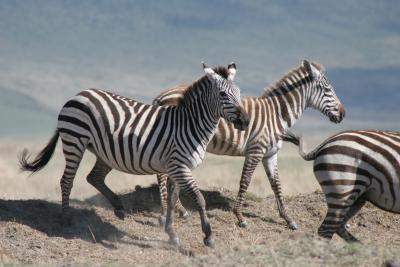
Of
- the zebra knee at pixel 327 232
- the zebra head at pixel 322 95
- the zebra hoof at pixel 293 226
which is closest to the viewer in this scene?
the zebra knee at pixel 327 232

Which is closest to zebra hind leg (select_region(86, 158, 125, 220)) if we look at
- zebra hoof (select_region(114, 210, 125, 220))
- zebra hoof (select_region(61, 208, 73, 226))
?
zebra hoof (select_region(114, 210, 125, 220))

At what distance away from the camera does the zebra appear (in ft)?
47.8

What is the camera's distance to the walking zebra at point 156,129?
12.4m

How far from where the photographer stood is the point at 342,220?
37.6ft

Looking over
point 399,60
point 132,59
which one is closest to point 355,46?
point 399,60

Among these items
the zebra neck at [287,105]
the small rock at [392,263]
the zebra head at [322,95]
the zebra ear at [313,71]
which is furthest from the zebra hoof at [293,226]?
the small rock at [392,263]

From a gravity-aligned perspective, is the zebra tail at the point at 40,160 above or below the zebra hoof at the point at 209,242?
above

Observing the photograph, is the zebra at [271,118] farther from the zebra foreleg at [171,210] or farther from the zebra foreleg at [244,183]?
the zebra foreleg at [171,210]

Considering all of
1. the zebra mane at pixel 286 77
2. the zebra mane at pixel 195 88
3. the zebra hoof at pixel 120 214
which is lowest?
the zebra hoof at pixel 120 214

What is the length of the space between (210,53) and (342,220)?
459 ft

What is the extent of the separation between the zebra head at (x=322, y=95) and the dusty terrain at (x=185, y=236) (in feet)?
5.64

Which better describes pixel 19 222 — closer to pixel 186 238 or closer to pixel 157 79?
pixel 186 238

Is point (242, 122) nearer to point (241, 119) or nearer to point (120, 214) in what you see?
point (241, 119)

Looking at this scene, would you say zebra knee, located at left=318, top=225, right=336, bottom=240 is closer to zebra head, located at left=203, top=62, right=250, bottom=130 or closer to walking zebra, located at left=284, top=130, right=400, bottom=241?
walking zebra, located at left=284, top=130, right=400, bottom=241
